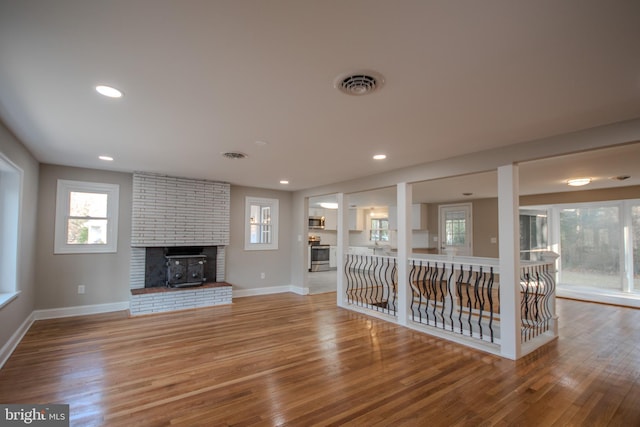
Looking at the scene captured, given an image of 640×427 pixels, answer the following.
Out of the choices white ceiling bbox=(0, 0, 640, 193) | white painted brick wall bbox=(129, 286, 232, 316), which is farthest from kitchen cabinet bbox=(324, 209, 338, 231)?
white ceiling bbox=(0, 0, 640, 193)

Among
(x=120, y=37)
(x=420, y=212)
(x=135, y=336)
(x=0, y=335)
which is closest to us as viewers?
(x=120, y=37)

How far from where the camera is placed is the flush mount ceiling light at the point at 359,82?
196cm

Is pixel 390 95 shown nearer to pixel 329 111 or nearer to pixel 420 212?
pixel 329 111

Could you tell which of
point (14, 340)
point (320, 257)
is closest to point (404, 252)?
point (14, 340)

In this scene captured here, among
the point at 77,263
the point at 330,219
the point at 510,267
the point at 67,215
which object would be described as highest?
the point at 330,219

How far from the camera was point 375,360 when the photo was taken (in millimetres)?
3250

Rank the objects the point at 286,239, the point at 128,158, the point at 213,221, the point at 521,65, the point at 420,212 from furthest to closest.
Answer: the point at 420,212
the point at 286,239
the point at 213,221
the point at 128,158
the point at 521,65

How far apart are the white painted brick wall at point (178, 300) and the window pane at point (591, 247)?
7456mm

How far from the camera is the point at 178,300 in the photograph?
535 centimetres

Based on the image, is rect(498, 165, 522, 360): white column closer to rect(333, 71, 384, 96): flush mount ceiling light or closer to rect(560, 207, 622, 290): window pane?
rect(333, 71, 384, 96): flush mount ceiling light

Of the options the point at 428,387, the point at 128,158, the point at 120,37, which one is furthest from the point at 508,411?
the point at 128,158

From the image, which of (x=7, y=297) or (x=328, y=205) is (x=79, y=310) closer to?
(x=7, y=297)

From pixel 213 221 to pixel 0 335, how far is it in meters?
3.34

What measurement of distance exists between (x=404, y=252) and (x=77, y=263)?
507 centimetres
